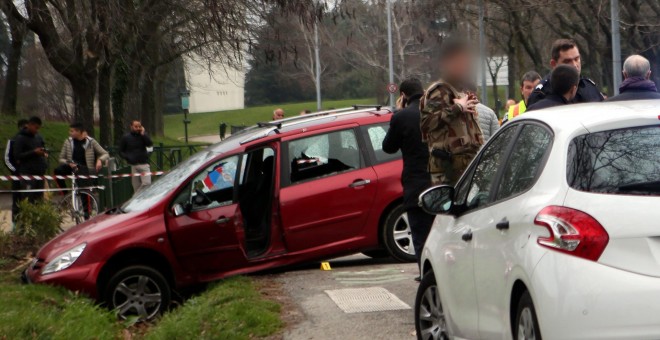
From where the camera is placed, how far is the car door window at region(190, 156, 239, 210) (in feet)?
37.2

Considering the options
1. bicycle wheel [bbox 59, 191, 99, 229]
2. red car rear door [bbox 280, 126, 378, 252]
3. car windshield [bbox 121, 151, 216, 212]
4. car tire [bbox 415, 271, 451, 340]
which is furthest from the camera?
bicycle wheel [bbox 59, 191, 99, 229]

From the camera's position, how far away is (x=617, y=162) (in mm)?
4910

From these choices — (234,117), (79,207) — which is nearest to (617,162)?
(79,207)

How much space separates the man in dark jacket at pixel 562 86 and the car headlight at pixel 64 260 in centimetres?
467

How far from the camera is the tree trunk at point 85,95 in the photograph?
26266 mm

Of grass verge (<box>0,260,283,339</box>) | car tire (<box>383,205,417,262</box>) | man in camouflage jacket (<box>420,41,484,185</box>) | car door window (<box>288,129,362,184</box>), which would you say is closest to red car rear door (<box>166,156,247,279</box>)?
grass verge (<box>0,260,283,339</box>)

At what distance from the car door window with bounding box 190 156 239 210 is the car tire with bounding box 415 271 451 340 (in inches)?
180

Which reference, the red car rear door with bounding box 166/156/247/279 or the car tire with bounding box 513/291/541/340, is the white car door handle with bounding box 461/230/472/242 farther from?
the red car rear door with bounding box 166/156/247/279

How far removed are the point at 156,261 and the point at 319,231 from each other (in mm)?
1752

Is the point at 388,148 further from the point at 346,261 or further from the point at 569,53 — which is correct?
the point at 346,261

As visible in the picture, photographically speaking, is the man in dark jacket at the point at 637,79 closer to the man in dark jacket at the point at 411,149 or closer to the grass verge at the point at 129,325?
the man in dark jacket at the point at 411,149

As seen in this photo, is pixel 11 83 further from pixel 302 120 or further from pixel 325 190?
pixel 325 190

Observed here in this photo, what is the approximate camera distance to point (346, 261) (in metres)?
13.5

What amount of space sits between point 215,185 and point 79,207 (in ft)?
25.7
